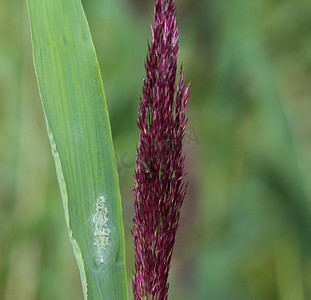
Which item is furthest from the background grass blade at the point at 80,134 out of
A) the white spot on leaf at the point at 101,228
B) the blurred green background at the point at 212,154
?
the blurred green background at the point at 212,154

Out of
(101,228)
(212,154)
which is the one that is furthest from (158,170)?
(212,154)

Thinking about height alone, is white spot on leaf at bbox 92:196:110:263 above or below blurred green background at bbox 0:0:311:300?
below

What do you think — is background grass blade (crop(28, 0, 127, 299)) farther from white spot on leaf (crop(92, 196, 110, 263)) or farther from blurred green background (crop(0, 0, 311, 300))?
blurred green background (crop(0, 0, 311, 300))

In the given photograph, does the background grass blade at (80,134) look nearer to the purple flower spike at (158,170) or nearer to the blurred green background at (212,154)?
the purple flower spike at (158,170)

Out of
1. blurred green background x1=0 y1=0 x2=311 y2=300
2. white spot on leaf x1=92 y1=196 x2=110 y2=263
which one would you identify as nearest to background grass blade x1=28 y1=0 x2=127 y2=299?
white spot on leaf x1=92 y1=196 x2=110 y2=263

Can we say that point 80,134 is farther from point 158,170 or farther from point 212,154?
point 212,154

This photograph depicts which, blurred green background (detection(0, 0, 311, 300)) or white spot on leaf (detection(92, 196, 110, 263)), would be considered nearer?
white spot on leaf (detection(92, 196, 110, 263))
